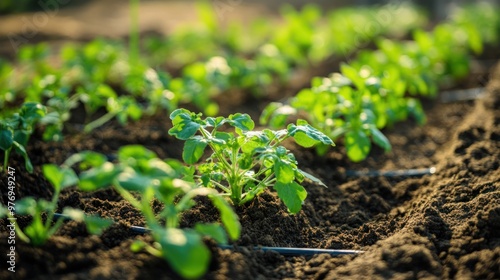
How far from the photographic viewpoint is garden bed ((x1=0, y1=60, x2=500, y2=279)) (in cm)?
213

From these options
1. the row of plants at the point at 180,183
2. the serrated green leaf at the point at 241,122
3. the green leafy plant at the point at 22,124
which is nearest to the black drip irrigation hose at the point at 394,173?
the row of plants at the point at 180,183

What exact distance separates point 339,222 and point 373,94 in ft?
3.35

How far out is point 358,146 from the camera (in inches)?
127

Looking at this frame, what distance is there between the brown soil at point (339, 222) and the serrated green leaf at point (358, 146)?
0.16m

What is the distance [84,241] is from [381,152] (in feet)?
7.43

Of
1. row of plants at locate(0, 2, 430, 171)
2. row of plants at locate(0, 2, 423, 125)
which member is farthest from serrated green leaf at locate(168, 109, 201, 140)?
row of plants at locate(0, 2, 423, 125)

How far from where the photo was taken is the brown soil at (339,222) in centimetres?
212

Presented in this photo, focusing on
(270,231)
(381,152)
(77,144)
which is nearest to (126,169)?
(270,231)

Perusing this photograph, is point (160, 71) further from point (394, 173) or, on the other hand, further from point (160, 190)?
point (160, 190)

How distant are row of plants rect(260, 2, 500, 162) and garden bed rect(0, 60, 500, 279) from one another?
0.81ft

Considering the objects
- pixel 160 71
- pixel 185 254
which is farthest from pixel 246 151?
pixel 160 71

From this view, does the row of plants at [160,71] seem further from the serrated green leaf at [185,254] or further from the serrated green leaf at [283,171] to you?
the serrated green leaf at [185,254]

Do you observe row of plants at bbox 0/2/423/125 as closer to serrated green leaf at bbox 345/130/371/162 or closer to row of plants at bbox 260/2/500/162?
row of plants at bbox 260/2/500/162

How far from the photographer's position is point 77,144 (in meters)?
3.64
